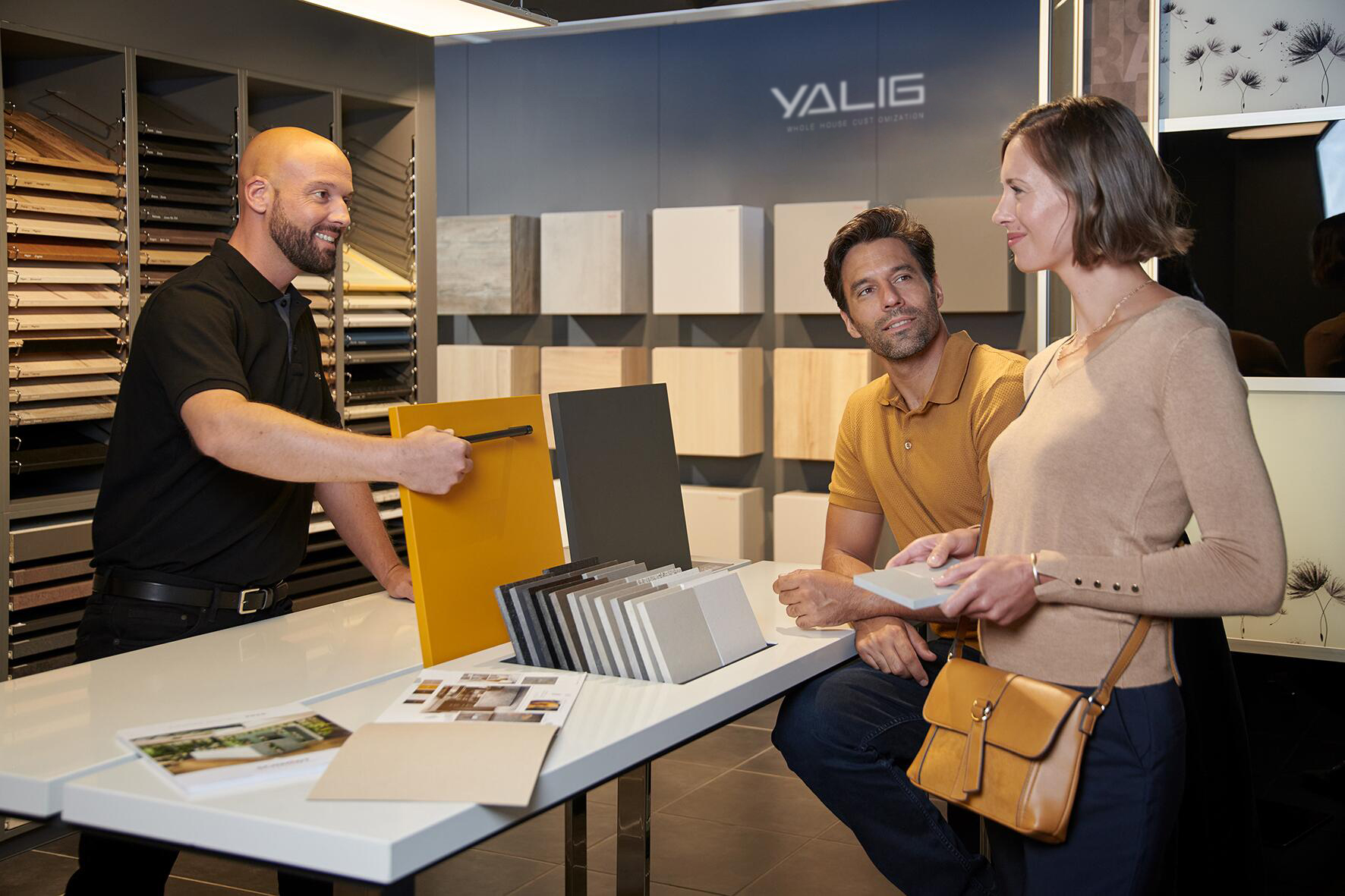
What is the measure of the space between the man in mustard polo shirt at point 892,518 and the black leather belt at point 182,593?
3.76 ft

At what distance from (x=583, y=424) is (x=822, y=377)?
11.0ft

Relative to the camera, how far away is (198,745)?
5.55 feet

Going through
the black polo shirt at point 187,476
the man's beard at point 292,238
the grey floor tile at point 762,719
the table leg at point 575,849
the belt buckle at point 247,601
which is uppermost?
the man's beard at point 292,238

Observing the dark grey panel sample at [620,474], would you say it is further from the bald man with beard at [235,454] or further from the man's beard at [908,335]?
the man's beard at [908,335]

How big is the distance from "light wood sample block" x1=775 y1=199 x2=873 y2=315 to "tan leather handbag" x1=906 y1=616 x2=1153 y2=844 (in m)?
3.81

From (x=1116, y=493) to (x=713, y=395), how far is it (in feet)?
14.0

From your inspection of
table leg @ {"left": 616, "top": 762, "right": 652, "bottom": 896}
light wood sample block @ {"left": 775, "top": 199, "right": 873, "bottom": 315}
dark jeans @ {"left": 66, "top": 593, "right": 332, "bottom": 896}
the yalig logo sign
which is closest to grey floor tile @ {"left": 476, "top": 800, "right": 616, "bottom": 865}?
table leg @ {"left": 616, "top": 762, "right": 652, "bottom": 896}

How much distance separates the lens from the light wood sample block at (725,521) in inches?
237

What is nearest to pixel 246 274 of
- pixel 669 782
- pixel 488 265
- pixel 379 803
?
pixel 379 803

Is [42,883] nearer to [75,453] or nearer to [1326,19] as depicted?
[75,453]

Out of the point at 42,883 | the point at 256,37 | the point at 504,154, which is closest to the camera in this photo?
the point at 42,883

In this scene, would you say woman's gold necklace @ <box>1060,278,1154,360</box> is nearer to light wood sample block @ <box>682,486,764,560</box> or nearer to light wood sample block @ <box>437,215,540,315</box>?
light wood sample block @ <box>682,486,764,560</box>

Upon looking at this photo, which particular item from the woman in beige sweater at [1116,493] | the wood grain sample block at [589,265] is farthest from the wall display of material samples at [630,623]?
the wood grain sample block at [589,265]

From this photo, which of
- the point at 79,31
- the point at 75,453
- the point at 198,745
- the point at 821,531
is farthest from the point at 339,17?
the point at 198,745
